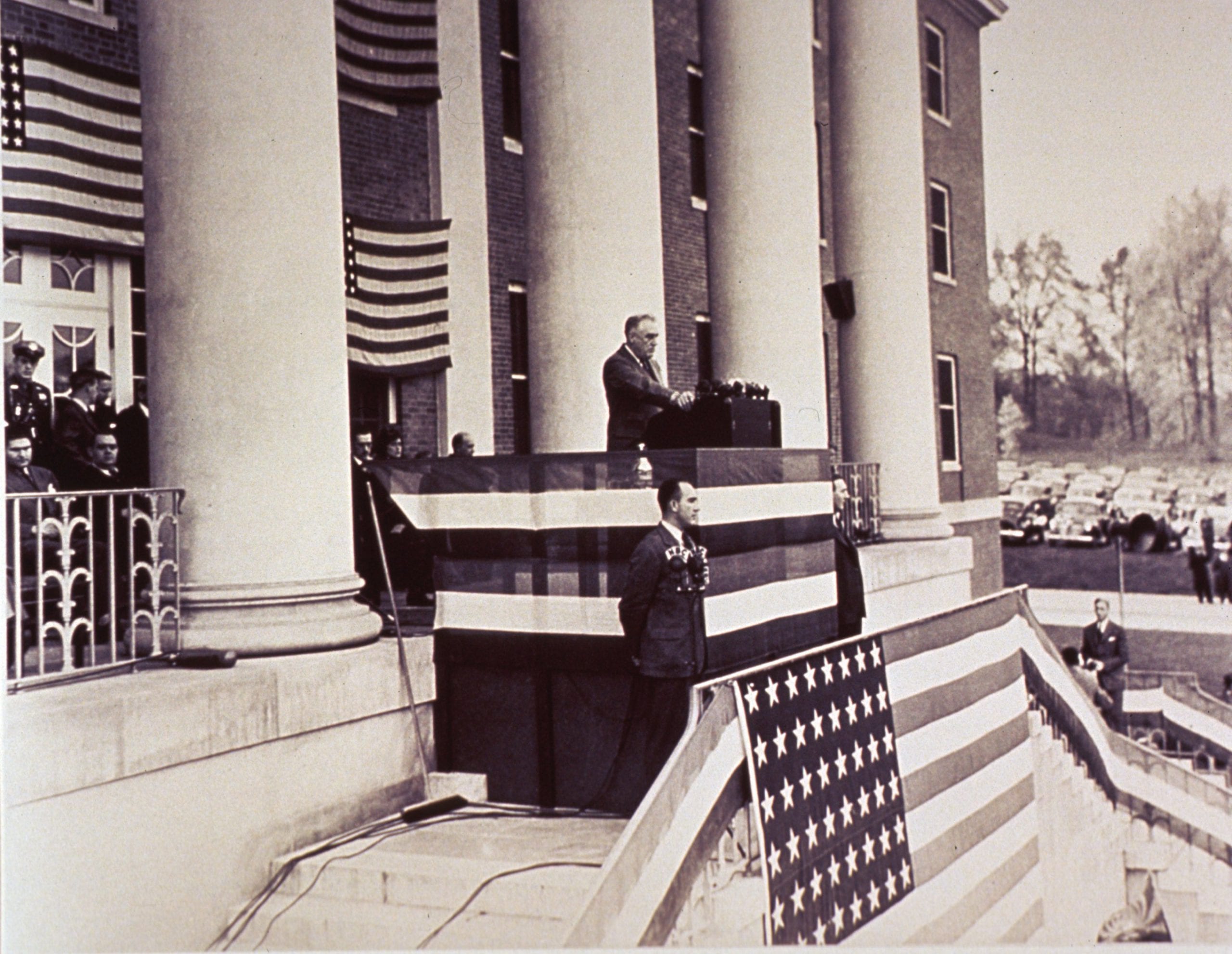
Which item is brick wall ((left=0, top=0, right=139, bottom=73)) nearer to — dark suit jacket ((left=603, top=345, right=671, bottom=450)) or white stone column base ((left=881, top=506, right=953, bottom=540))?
dark suit jacket ((left=603, top=345, right=671, bottom=450))

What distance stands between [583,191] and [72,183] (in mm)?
4204

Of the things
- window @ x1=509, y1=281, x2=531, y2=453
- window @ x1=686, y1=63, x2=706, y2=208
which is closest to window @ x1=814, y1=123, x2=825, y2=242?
window @ x1=686, y1=63, x2=706, y2=208

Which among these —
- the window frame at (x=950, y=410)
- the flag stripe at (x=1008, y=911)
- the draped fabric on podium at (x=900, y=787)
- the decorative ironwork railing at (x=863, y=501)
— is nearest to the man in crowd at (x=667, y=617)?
the draped fabric on podium at (x=900, y=787)

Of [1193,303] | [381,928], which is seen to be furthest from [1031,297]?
[381,928]

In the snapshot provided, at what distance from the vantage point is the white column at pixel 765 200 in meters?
12.2

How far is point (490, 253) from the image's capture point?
47.7 feet

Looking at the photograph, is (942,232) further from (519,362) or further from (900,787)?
(900,787)

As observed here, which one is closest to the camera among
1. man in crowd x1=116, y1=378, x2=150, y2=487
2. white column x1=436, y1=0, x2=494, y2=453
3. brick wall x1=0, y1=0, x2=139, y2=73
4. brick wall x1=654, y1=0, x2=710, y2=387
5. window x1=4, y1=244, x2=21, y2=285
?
man in crowd x1=116, y1=378, x2=150, y2=487

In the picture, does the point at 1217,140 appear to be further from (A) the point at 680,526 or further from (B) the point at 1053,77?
(A) the point at 680,526

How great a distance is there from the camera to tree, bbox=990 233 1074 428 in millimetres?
12617

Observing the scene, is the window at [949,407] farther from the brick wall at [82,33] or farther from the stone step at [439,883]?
the stone step at [439,883]

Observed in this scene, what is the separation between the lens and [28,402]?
776cm

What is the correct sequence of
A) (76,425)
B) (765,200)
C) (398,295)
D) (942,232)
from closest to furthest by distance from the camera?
(76,425) → (765,200) → (398,295) → (942,232)

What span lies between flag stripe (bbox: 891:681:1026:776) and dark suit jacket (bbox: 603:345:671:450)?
7.55 ft
